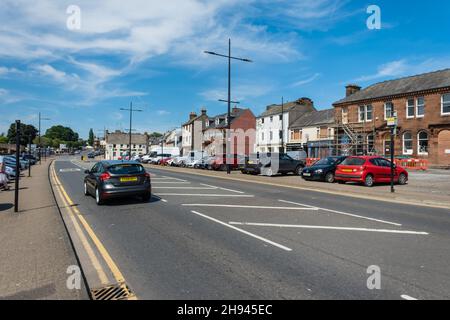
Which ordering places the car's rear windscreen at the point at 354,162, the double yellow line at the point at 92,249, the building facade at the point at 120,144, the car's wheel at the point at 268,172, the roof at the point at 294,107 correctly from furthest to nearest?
the building facade at the point at 120,144
the roof at the point at 294,107
the car's wheel at the point at 268,172
the car's rear windscreen at the point at 354,162
the double yellow line at the point at 92,249

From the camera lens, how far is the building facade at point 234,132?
58375mm

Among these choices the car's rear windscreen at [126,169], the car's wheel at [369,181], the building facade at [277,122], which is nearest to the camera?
the car's rear windscreen at [126,169]

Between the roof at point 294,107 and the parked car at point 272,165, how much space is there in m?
29.6

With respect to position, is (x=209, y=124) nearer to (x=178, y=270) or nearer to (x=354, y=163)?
(x=354, y=163)

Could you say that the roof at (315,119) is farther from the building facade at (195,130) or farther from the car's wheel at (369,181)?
the car's wheel at (369,181)

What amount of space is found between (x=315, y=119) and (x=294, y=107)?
5.85 m

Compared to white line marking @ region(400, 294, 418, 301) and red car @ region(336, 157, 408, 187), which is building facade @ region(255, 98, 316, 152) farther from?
white line marking @ region(400, 294, 418, 301)

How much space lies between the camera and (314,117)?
162ft

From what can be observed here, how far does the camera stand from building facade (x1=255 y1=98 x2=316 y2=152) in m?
53.0

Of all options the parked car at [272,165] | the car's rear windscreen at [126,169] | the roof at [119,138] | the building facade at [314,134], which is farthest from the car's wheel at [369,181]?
the roof at [119,138]

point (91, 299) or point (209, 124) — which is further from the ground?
point (209, 124)

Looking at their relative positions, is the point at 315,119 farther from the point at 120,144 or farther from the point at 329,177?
the point at 120,144
